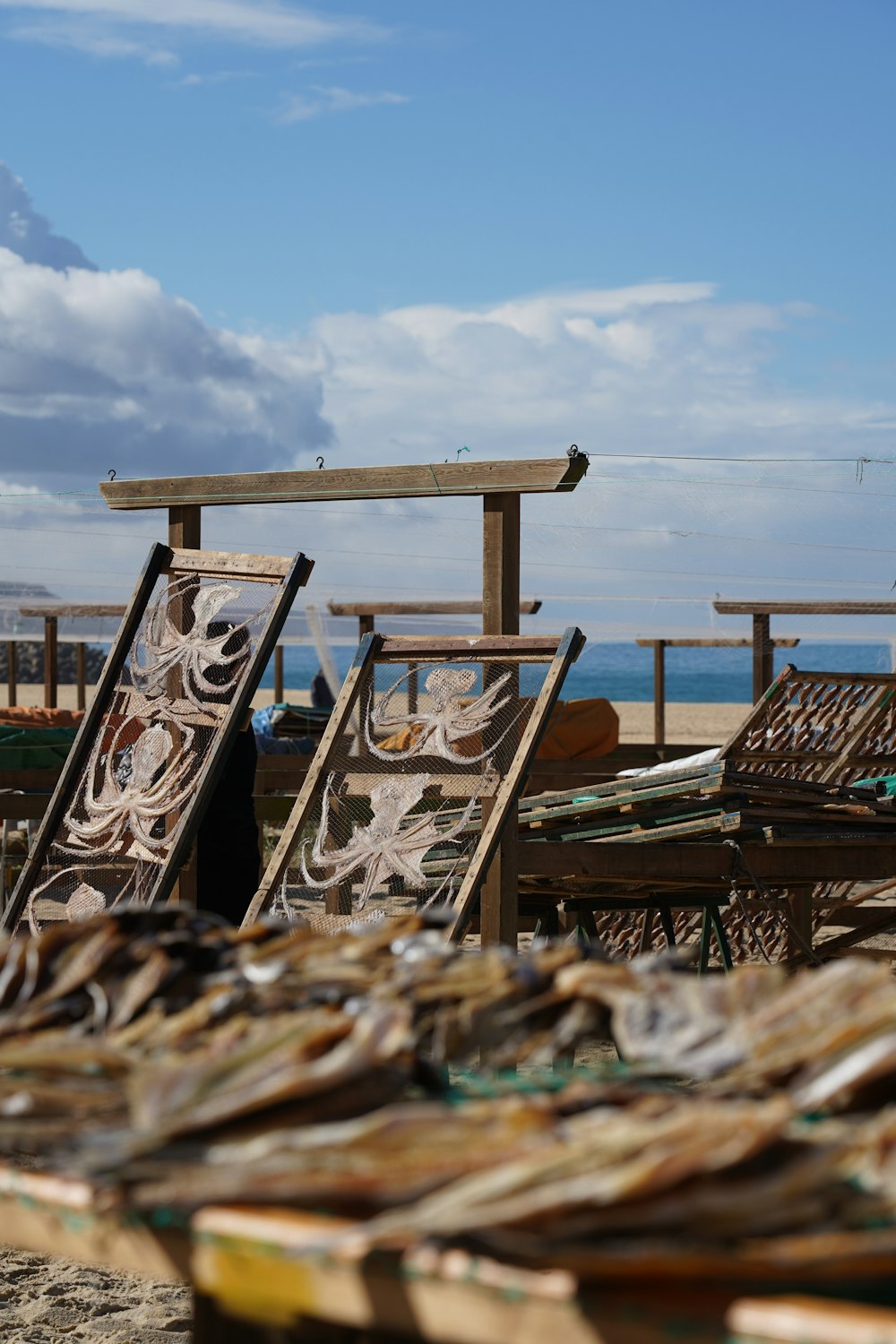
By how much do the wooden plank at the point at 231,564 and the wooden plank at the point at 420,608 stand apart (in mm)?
6130

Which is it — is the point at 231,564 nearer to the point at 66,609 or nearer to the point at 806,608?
the point at 806,608

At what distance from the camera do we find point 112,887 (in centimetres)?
434

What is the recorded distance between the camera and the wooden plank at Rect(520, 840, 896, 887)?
412 centimetres

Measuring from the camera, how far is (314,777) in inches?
156

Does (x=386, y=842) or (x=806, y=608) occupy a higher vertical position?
(x=806, y=608)

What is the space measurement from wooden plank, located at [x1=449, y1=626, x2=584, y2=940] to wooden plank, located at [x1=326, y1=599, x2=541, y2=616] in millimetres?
7004

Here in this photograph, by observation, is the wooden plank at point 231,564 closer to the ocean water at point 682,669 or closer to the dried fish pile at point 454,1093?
the dried fish pile at point 454,1093

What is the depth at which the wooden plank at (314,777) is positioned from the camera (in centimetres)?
376

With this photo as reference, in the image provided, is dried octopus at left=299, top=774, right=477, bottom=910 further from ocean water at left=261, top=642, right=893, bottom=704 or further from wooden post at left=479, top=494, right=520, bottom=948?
ocean water at left=261, top=642, right=893, bottom=704

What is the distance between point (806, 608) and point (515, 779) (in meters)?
7.05

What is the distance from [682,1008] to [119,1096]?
1.43 ft

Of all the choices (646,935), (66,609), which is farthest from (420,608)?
(646,935)

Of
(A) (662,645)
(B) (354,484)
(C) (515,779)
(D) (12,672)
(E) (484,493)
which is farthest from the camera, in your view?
(D) (12,672)

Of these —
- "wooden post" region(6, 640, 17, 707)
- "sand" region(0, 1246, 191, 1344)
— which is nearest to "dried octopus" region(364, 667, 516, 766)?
"sand" region(0, 1246, 191, 1344)
